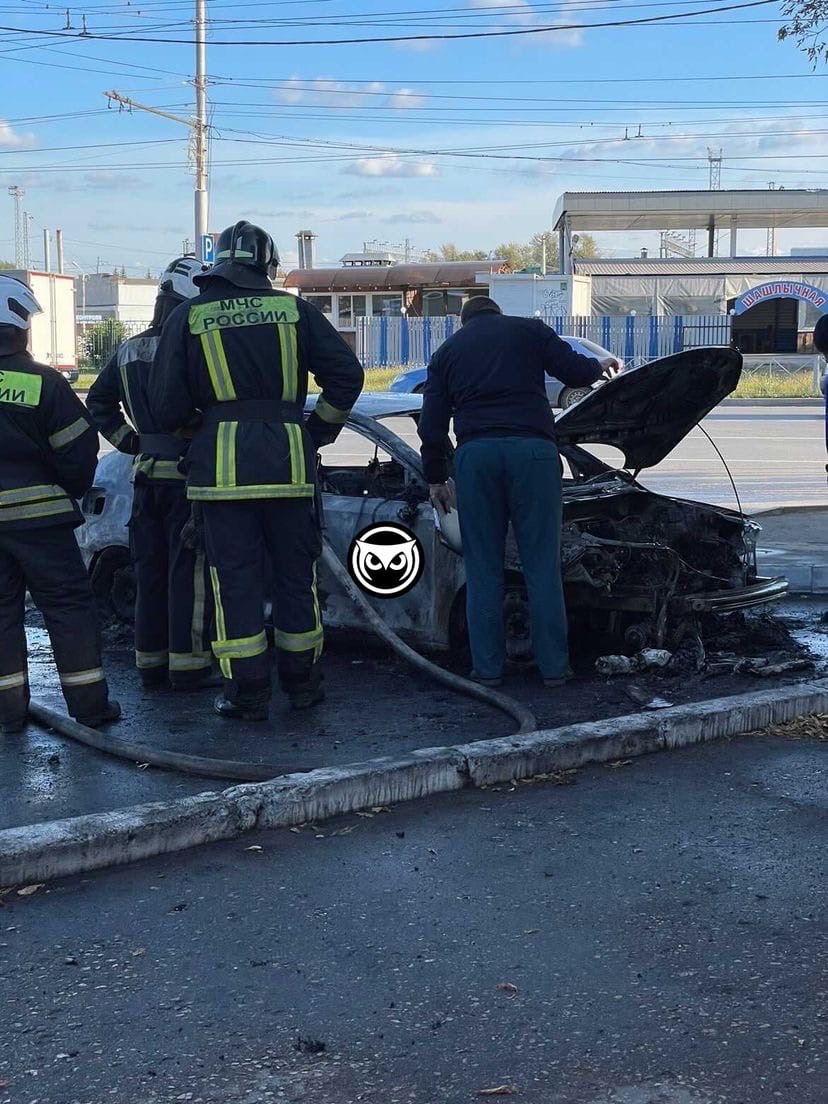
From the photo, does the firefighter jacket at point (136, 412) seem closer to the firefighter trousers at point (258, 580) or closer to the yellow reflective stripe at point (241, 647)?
the firefighter trousers at point (258, 580)

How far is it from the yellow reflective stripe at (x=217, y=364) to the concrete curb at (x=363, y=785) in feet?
5.61

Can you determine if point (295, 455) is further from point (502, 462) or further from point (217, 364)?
point (502, 462)

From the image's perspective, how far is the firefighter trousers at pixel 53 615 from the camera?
518cm

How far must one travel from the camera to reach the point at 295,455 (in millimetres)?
5301

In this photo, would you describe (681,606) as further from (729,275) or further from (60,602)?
(729,275)

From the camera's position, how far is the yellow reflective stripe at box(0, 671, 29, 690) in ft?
17.4

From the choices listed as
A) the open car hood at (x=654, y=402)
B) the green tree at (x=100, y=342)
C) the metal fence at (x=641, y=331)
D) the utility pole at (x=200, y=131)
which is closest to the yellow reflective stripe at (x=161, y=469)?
the open car hood at (x=654, y=402)

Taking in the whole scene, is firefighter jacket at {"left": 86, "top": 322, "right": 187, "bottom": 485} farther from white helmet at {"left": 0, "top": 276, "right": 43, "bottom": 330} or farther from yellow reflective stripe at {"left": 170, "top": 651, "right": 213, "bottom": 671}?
yellow reflective stripe at {"left": 170, "top": 651, "right": 213, "bottom": 671}

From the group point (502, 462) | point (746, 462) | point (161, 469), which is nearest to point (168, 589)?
point (161, 469)

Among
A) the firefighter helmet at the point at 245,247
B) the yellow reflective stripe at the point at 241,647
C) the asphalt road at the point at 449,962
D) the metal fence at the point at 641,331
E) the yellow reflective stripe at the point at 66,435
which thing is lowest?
the asphalt road at the point at 449,962

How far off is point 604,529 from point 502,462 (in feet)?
2.96

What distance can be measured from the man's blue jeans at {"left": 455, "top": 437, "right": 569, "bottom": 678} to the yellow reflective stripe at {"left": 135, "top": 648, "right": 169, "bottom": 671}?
150 centimetres

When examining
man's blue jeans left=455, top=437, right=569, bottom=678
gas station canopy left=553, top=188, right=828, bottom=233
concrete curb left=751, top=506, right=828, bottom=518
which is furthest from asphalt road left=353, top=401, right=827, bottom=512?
gas station canopy left=553, top=188, right=828, bottom=233

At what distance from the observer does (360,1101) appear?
262 centimetres
